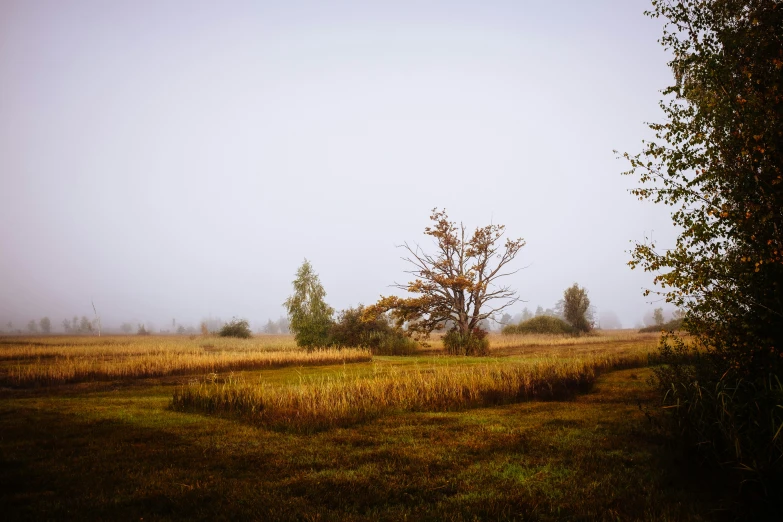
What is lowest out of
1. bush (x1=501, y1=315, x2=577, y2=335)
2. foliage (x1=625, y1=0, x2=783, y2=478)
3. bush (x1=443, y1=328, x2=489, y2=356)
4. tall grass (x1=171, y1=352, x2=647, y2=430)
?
bush (x1=501, y1=315, x2=577, y2=335)

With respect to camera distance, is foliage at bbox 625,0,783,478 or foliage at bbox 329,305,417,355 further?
foliage at bbox 329,305,417,355

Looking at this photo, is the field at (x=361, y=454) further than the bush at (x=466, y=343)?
No

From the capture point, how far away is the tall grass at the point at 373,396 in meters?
10.8

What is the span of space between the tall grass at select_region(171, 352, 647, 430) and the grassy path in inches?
33.9

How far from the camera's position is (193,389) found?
13703 mm

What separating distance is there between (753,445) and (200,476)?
26.7 ft

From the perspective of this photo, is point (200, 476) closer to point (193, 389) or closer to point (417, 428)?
point (417, 428)

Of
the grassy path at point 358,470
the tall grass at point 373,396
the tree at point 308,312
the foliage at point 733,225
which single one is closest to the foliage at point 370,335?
the tree at point 308,312

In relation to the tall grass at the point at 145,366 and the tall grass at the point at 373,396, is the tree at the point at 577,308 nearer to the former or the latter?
the tall grass at the point at 145,366

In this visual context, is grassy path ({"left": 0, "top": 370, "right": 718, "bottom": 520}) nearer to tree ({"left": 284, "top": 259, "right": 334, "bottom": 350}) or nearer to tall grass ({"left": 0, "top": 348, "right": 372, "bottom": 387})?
tall grass ({"left": 0, "top": 348, "right": 372, "bottom": 387})

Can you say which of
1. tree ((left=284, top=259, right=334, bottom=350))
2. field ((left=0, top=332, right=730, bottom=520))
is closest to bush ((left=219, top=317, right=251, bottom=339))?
tree ((left=284, top=259, right=334, bottom=350))

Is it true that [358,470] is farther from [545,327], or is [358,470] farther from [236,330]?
[236,330]

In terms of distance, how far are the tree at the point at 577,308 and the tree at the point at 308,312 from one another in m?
34.4

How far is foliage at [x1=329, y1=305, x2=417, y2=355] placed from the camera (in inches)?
1319
